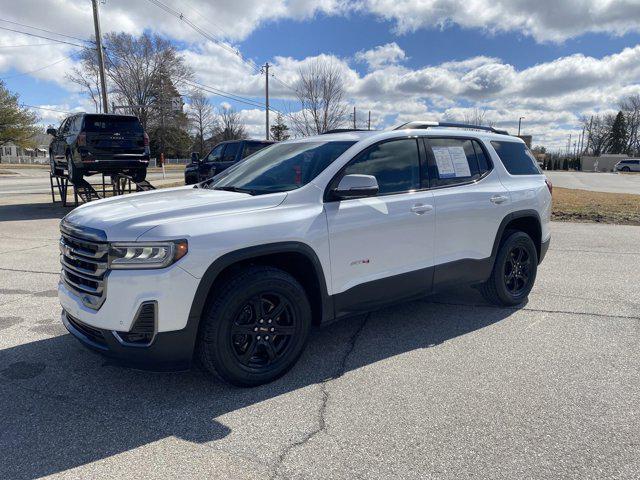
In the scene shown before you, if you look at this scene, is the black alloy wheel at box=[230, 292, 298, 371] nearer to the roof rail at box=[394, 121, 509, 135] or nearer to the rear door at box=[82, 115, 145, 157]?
the roof rail at box=[394, 121, 509, 135]

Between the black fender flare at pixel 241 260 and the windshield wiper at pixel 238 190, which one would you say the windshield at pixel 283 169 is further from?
the black fender flare at pixel 241 260

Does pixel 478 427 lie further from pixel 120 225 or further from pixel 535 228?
pixel 535 228

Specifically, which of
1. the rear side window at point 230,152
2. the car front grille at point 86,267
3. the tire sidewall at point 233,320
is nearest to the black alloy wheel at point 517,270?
the tire sidewall at point 233,320

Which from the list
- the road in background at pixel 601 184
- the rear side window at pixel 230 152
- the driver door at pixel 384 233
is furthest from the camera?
the road in background at pixel 601 184

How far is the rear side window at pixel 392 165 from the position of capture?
3.80 meters

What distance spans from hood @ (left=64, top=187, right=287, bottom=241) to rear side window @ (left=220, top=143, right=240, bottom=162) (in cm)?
1047

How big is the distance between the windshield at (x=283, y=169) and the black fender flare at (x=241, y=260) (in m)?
0.55

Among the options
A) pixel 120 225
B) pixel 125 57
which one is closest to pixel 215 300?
pixel 120 225

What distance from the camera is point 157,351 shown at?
9.39 ft

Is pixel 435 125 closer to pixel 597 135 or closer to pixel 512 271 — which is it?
pixel 512 271

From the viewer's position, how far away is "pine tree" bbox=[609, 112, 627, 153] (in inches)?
3258

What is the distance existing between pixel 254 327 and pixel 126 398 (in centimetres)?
98

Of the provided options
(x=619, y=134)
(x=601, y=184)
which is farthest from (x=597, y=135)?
(x=601, y=184)

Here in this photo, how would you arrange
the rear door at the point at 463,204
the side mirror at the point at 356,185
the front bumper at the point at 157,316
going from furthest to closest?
1. the rear door at the point at 463,204
2. the side mirror at the point at 356,185
3. the front bumper at the point at 157,316
